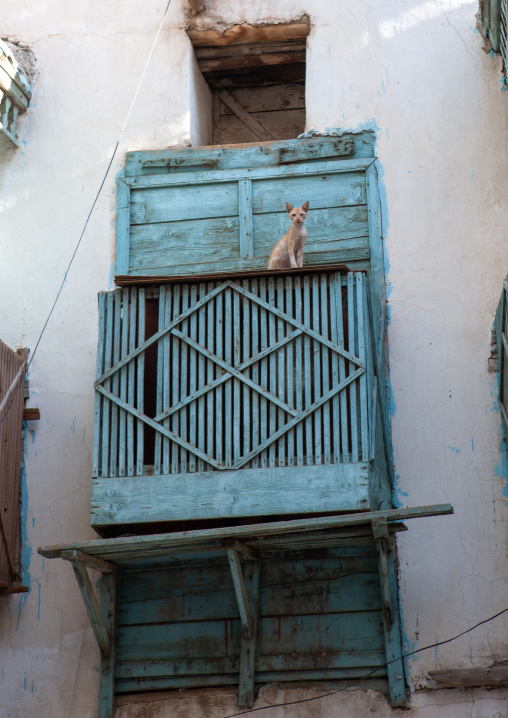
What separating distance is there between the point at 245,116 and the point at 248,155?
4.52 ft

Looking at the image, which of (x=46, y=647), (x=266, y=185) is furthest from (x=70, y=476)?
(x=266, y=185)

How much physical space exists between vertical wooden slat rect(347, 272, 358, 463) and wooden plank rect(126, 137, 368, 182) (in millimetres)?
1842

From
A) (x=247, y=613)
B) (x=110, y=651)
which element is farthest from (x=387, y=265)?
(x=110, y=651)

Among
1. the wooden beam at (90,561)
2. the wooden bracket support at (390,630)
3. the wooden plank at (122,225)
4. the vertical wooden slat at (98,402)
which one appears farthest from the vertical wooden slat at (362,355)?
the wooden plank at (122,225)

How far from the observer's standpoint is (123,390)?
A: 8.55 m

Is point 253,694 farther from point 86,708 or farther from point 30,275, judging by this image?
point 30,275

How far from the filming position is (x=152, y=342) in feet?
28.3

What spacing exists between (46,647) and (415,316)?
169 inches

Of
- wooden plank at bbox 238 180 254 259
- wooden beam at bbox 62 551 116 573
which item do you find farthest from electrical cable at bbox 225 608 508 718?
wooden plank at bbox 238 180 254 259

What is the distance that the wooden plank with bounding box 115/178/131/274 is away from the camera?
9875mm

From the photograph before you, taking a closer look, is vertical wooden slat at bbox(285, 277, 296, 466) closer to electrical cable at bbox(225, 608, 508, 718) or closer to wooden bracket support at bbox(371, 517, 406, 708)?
wooden bracket support at bbox(371, 517, 406, 708)

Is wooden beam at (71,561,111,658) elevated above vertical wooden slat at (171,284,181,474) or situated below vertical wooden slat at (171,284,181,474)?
below

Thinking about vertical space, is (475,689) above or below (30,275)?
below

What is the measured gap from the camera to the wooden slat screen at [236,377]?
8.23 meters
